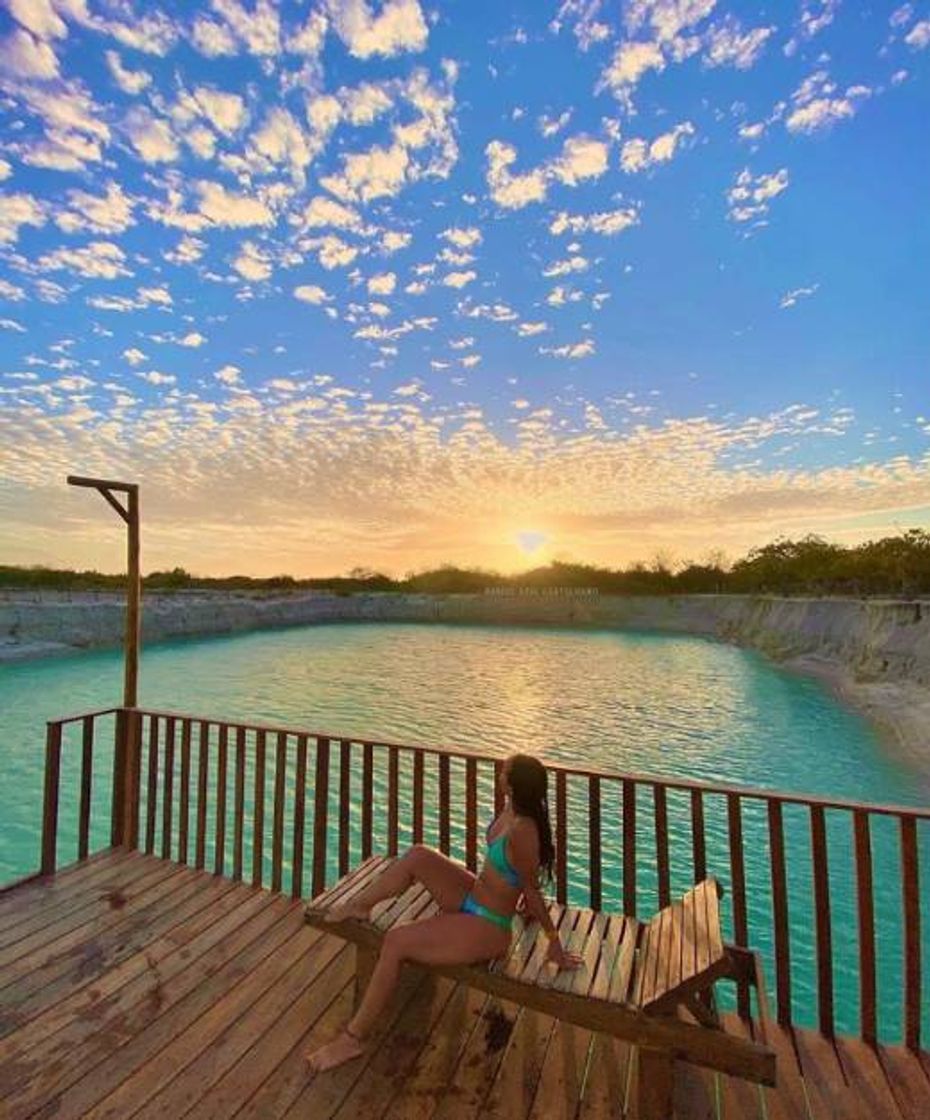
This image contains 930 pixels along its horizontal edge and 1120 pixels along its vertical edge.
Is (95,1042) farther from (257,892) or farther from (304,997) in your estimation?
(257,892)

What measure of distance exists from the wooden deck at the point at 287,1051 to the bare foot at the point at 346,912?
56cm

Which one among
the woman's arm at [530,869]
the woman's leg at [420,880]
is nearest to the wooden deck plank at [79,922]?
the woman's leg at [420,880]

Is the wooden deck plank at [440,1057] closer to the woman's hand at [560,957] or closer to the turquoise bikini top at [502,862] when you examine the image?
the woman's hand at [560,957]

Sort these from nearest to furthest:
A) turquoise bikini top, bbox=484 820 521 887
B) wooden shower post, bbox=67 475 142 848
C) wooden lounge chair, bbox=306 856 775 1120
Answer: wooden lounge chair, bbox=306 856 775 1120
turquoise bikini top, bbox=484 820 521 887
wooden shower post, bbox=67 475 142 848

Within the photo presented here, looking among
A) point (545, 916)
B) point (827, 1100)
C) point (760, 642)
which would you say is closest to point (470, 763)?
point (545, 916)

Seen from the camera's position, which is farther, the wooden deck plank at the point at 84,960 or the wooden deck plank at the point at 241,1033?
the wooden deck plank at the point at 84,960

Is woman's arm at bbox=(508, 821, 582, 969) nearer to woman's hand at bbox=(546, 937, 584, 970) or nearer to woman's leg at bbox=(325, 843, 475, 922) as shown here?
woman's hand at bbox=(546, 937, 584, 970)

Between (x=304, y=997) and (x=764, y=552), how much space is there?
7541 cm

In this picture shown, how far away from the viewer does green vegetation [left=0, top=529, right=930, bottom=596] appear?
127 ft

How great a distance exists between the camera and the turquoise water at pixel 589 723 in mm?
7461

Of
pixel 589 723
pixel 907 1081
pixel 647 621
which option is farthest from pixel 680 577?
pixel 907 1081

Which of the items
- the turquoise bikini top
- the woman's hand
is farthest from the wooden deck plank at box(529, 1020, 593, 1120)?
the turquoise bikini top

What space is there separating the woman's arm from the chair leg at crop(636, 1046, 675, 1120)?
0.40 metres

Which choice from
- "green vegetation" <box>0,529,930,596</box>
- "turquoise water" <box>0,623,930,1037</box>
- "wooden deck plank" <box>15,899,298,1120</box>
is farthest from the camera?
"green vegetation" <box>0,529,930,596</box>
